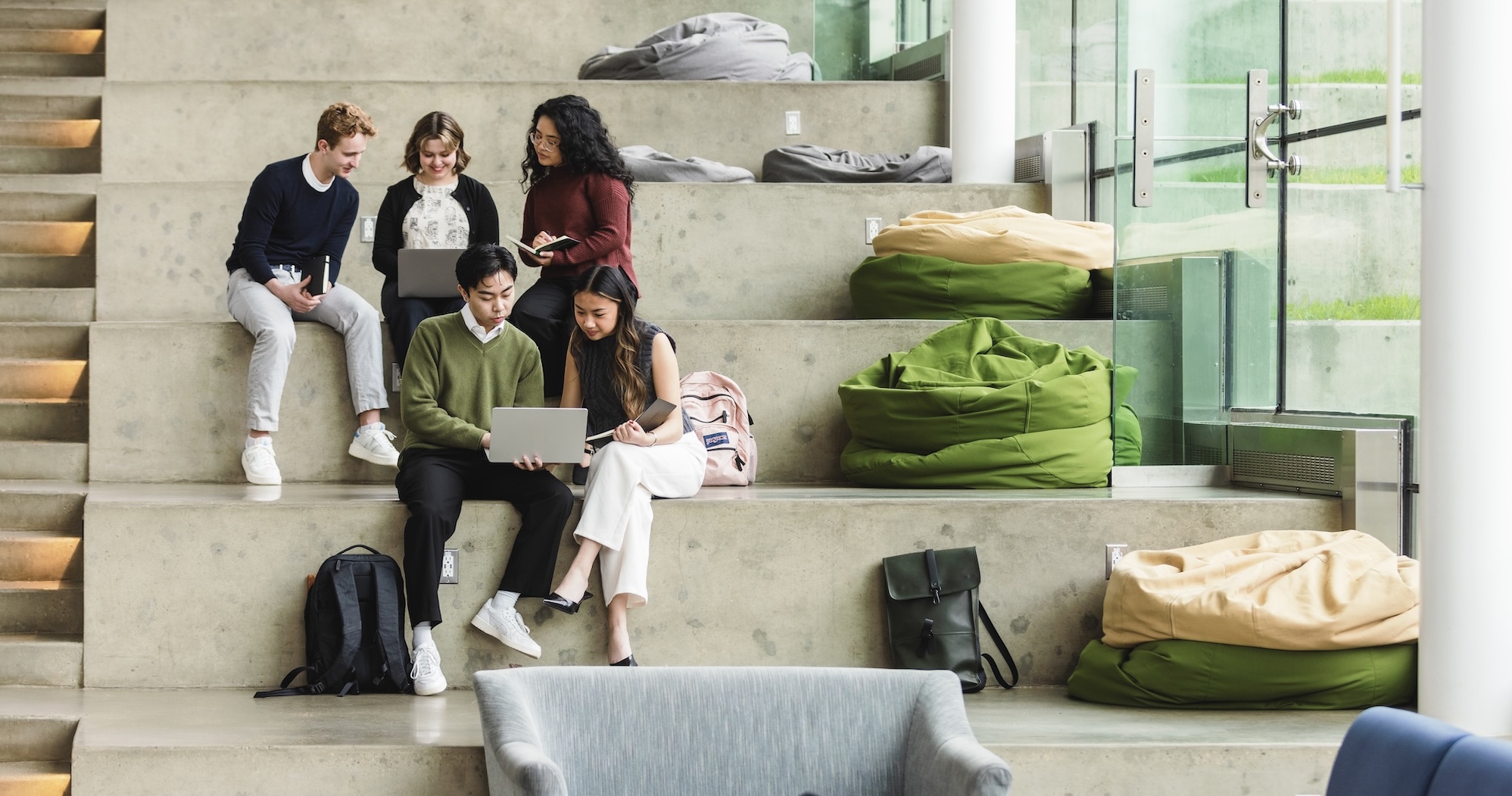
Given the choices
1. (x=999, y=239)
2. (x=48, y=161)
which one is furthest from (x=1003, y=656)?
(x=48, y=161)

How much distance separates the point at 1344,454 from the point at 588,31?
4.63 m

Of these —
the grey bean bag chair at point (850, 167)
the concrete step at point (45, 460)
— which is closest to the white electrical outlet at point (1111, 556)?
the grey bean bag chair at point (850, 167)

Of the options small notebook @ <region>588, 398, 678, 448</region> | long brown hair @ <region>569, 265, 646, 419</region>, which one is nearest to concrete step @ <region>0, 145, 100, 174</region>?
long brown hair @ <region>569, 265, 646, 419</region>

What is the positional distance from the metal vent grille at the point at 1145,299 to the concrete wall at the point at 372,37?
3.46 meters

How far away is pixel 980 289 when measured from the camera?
5285 millimetres

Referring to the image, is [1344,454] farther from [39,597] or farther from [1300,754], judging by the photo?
[39,597]

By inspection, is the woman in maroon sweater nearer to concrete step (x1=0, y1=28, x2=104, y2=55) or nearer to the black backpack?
the black backpack

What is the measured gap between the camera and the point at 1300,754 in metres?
3.29

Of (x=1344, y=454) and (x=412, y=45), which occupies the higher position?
(x=412, y=45)

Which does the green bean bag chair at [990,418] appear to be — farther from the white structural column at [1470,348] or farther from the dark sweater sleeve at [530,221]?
the white structural column at [1470,348]

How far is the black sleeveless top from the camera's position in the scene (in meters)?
4.27

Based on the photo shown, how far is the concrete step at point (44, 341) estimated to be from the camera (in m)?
5.29

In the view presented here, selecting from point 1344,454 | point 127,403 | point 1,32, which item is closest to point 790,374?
point 1344,454

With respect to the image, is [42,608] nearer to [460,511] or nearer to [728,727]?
[460,511]
